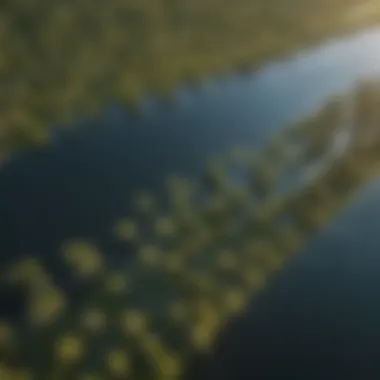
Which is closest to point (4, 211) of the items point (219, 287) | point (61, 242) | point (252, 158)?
point (61, 242)

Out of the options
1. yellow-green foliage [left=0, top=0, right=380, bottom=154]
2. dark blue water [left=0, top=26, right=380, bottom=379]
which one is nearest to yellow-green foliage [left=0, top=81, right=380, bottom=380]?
dark blue water [left=0, top=26, right=380, bottom=379]

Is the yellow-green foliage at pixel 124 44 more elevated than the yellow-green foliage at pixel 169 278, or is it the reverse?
the yellow-green foliage at pixel 124 44

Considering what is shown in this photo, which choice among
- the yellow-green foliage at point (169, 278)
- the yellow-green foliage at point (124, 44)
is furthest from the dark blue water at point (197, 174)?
the yellow-green foliage at point (124, 44)

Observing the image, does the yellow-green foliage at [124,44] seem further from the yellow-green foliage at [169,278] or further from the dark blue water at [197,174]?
the yellow-green foliage at [169,278]

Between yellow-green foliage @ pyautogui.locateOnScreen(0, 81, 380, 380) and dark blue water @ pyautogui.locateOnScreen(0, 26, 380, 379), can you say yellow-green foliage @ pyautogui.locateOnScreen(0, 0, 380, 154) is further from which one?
yellow-green foliage @ pyautogui.locateOnScreen(0, 81, 380, 380)

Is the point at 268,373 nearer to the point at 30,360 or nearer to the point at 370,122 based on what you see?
the point at 30,360

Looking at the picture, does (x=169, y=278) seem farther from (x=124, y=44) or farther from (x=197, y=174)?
(x=124, y=44)

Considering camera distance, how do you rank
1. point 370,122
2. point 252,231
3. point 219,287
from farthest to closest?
point 370,122 < point 252,231 < point 219,287
